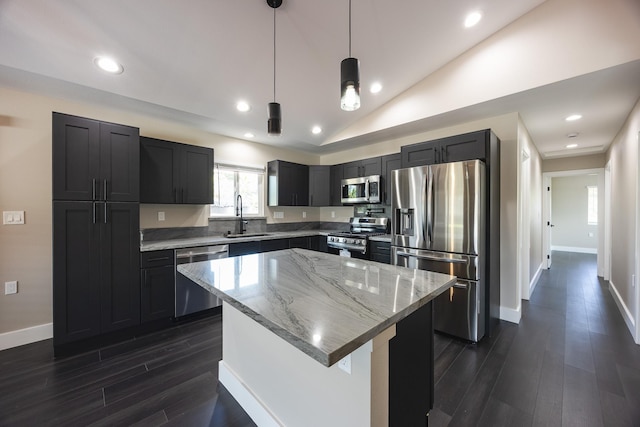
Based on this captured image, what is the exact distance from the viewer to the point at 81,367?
2.19 meters

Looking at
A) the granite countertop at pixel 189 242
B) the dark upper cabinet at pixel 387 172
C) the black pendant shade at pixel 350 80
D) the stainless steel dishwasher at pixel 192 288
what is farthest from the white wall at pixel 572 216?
the stainless steel dishwasher at pixel 192 288

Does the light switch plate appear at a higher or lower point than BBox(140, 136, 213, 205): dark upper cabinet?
lower

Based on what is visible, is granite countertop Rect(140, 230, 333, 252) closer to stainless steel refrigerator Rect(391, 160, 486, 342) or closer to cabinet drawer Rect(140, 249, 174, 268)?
cabinet drawer Rect(140, 249, 174, 268)

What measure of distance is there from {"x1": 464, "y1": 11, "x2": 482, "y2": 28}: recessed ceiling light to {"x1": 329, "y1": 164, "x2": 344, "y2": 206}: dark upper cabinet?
8.53 feet

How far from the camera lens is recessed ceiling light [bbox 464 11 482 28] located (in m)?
2.27

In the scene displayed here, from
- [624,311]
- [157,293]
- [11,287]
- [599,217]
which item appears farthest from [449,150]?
[11,287]

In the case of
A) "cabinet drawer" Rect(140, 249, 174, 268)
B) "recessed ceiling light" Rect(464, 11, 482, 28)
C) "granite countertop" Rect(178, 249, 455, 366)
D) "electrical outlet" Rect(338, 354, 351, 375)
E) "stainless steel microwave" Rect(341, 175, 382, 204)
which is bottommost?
"electrical outlet" Rect(338, 354, 351, 375)

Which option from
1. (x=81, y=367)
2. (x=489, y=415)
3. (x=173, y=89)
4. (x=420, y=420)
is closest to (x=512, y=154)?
(x=489, y=415)

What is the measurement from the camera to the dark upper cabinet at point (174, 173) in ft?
10.00

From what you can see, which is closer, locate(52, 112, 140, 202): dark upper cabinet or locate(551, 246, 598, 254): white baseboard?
locate(52, 112, 140, 202): dark upper cabinet

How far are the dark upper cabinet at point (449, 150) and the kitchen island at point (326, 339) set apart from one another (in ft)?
5.92

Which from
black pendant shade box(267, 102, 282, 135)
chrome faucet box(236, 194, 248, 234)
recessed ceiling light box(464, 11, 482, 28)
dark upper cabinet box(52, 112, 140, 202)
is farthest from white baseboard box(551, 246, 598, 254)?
dark upper cabinet box(52, 112, 140, 202)

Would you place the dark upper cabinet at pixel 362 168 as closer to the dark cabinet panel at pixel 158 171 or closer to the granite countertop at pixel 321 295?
the granite countertop at pixel 321 295

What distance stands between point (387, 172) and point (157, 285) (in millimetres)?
3372
